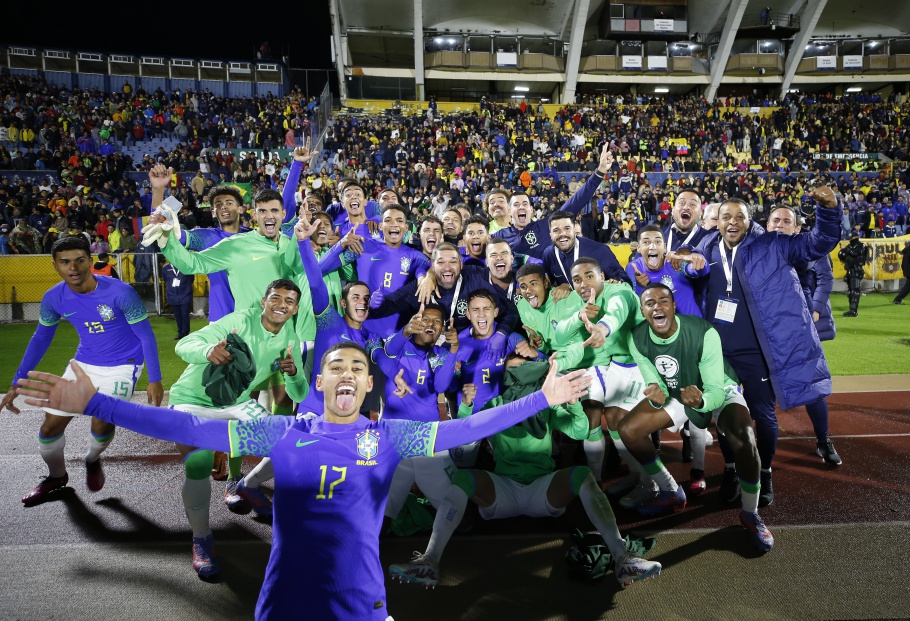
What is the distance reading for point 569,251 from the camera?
5750 mm

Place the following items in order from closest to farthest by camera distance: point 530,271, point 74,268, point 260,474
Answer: point 260,474
point 74,268
point 530,271

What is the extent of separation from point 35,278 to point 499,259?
45.5ft

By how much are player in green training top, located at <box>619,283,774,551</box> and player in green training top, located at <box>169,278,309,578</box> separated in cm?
261

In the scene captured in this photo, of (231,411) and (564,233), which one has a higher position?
(564,233)

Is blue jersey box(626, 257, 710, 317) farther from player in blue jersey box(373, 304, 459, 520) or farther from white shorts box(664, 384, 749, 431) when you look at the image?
player in blue jersey box(373, 304, 459, 520)

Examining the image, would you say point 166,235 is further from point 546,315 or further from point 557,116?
point 557,116

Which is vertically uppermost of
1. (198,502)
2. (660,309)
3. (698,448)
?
(660,309)

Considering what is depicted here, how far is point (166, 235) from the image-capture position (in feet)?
15.0

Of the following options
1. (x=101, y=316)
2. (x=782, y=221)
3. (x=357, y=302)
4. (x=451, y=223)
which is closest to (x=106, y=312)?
(x=101, y=316)

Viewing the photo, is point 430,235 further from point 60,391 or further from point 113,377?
point 60,391

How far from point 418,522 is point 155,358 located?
2.60 m

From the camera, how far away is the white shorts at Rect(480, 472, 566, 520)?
12.7 feet

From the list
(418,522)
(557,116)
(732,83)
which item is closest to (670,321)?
(418,522)

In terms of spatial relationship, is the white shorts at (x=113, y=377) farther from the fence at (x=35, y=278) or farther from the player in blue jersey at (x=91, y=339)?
the fence at (x=35, y=278)
